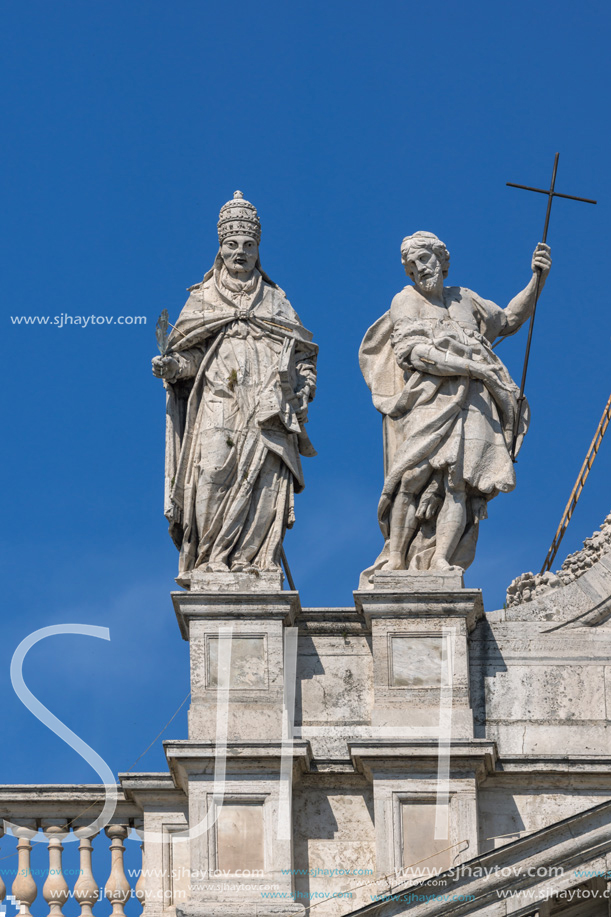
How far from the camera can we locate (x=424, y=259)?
21.7 m

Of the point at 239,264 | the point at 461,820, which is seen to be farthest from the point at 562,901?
the point at 239,264

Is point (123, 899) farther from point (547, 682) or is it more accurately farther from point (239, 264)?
point (239, 264)

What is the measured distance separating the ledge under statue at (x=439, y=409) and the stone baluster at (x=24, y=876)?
347 centimetres

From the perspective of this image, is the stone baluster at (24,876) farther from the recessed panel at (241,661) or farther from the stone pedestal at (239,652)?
the recessed panel at (241,661)

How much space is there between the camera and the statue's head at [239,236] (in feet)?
71.5

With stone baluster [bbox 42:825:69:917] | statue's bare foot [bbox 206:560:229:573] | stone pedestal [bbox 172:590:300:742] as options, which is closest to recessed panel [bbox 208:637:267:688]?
stone pedestal [bbox 172:590:300:742]

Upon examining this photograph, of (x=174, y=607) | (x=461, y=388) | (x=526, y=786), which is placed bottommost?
(x=526, y=786)

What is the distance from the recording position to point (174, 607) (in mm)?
20562

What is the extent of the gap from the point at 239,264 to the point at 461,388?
228cm

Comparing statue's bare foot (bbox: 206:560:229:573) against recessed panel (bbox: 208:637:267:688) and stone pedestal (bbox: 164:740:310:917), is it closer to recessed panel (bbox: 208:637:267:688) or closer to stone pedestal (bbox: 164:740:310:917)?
recessed panel (bbox: 208:637:267:688)

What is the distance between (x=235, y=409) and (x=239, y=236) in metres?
1.63

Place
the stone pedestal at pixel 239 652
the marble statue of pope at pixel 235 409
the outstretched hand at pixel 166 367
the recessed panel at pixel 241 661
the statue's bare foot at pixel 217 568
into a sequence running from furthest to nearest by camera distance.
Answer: the outstretched hand at pixel 166 367 < the marble statue of pope at pixel 235 409 < the statue's bare foot at pixel 217 568 < the recessed panel at pixel 241 661 < the stone pedestal at pixel 239 652

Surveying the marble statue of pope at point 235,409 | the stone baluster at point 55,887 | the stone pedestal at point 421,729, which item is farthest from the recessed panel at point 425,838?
the stone baluster at point 55,887

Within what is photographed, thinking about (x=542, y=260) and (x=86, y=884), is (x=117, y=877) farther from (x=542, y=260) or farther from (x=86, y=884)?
(x=542, y=260)
